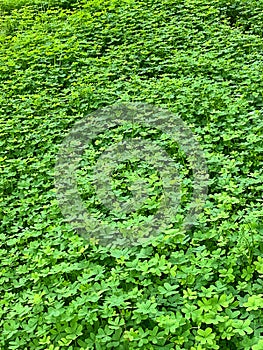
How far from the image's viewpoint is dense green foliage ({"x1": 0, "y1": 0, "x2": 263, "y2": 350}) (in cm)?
214

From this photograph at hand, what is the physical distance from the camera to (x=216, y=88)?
4023 mm

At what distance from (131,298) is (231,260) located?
19.2 inches

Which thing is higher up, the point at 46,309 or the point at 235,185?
the point at 235,185

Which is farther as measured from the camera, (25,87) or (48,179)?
(25,87)

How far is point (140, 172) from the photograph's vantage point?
326 centimetres

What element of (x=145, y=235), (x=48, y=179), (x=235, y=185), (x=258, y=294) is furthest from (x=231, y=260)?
(x=48, y=179)

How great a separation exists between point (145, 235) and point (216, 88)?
72.6 inches

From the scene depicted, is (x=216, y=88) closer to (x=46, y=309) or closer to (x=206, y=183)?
(x=206, y=183)

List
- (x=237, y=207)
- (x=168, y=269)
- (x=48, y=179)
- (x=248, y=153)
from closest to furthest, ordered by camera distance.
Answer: (x=168, y=269)
(x=237, y=207)
(x=248, y=153)
(x=48, y=179)

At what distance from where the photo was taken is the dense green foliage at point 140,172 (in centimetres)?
214

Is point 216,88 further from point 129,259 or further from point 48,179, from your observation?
point 129,259

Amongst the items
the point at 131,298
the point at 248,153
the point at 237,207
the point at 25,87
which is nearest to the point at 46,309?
the point at 131,298

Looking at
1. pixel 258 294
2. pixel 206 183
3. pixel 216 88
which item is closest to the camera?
pixel 258 294

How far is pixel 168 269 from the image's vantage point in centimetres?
230
